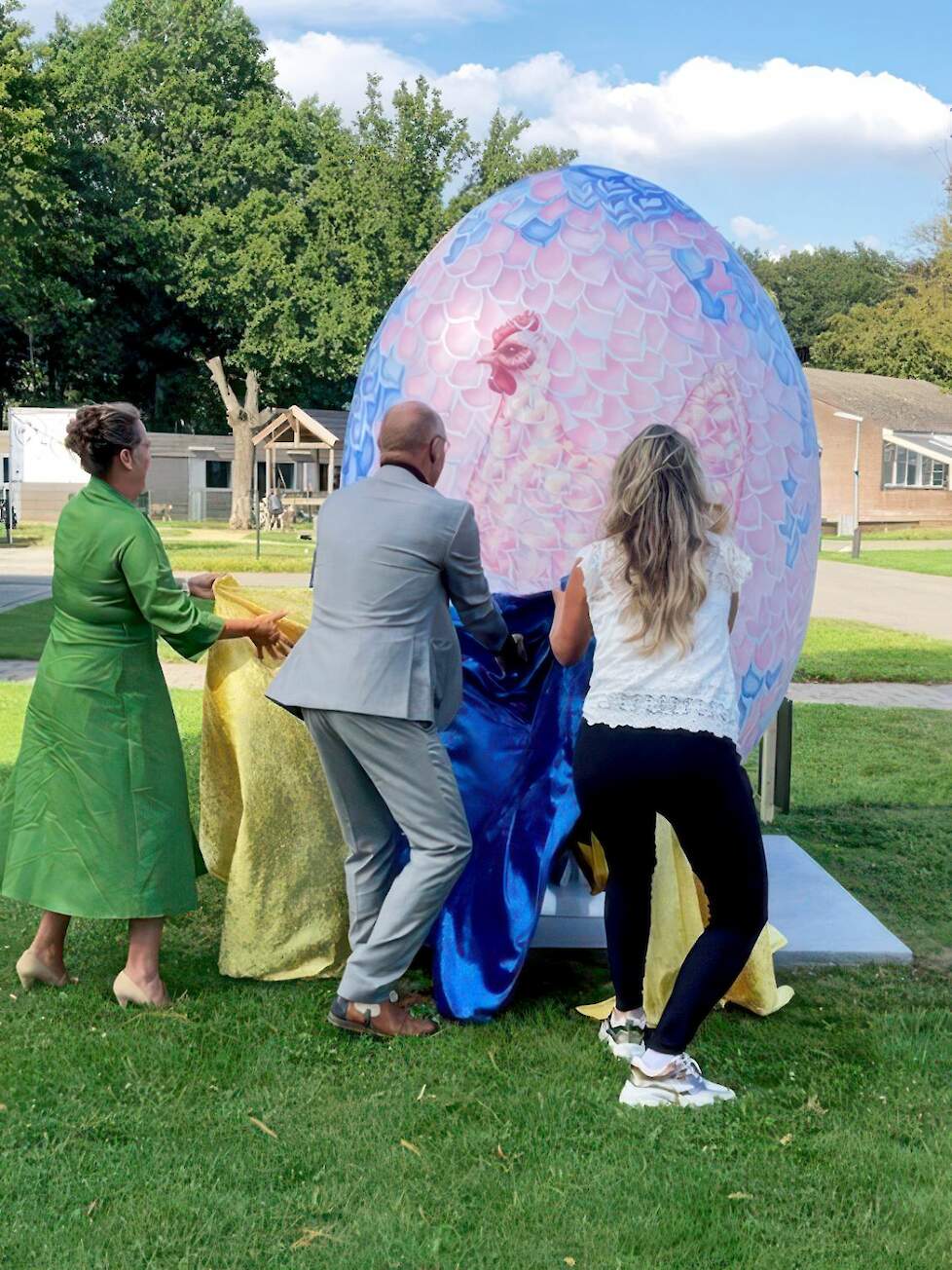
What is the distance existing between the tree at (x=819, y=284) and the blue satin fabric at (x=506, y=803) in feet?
249

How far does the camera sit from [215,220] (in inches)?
1634

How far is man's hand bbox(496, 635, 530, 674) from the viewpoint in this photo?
13.0 ft

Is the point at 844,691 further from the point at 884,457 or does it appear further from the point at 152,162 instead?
the point at 152,162

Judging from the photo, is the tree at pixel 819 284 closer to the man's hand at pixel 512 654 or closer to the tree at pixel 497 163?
the tree at pixel 497 163

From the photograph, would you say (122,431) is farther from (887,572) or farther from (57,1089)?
(887,572)

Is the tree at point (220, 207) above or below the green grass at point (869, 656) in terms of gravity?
above

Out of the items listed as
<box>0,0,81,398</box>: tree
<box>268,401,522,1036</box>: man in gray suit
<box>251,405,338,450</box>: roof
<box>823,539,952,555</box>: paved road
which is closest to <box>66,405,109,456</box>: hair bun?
<box>268,401,522,1036</box>: man in gray suit

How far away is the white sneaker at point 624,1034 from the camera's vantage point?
372cm

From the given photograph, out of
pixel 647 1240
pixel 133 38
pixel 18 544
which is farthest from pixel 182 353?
pixel 647 1240

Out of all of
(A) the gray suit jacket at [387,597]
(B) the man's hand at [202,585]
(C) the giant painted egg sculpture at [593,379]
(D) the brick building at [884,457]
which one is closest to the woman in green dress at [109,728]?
(B) the man's hand at [202,585]

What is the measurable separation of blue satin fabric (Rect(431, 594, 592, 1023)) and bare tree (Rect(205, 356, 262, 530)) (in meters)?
35.3

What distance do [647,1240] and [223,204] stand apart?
44.9 metres

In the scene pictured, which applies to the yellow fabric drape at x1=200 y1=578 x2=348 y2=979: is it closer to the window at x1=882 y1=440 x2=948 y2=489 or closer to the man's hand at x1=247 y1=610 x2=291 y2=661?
the man's hand at x1=247 y1=610 x2=291 y2=661

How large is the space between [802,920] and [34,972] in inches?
106
